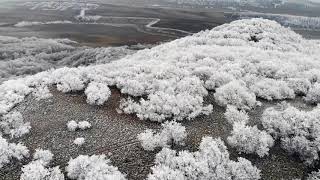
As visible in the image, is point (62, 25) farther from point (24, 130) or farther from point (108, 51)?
point (24, 130)

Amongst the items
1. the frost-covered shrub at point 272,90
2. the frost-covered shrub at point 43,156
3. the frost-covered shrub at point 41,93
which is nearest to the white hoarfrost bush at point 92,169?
the frost-covered shrub at point 43,156

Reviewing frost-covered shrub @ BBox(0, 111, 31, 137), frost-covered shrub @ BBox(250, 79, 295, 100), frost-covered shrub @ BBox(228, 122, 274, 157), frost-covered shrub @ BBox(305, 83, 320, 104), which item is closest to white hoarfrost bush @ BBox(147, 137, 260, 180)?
frost-covered shrub @ BBox(228, 122, 274, 157)

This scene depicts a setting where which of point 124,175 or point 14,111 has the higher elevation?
point 14,111

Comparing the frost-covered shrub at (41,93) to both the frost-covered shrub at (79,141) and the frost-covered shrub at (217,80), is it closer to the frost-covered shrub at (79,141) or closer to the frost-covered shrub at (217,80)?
the frost-covered shrub at (79,141)

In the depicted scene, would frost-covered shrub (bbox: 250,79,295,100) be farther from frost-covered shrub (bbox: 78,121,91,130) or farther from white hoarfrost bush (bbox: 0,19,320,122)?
frost-covered shrub (bbox: 78,121,91,130)

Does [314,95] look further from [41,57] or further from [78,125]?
[41,57]

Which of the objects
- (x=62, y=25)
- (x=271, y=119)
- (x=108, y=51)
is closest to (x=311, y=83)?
(x=271, y=119)
